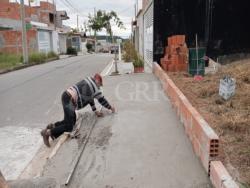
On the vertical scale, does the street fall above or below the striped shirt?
below

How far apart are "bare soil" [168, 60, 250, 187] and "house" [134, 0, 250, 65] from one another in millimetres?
6416

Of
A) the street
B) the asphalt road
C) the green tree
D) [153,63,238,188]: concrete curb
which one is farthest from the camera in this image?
the green tree

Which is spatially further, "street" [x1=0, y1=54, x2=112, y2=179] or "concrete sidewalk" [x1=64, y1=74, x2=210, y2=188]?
"street" [x1=0, y1=54, x2=112, y2=179]

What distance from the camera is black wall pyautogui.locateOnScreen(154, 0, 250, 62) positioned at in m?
14.7

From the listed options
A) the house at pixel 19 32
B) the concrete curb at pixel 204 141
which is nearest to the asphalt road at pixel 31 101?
the concrete curb at pixel 204 141

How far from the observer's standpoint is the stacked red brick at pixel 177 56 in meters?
13.1

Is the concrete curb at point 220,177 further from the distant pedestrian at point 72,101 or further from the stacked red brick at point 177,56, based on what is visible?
the stacked red brick at point 177,56

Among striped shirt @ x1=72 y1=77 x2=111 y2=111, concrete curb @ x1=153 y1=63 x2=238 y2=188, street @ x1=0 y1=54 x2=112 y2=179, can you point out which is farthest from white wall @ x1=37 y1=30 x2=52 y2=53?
concrete curb @ x1=153 y1=63 x2=238 y2=188

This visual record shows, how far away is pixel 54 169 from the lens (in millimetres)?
4922

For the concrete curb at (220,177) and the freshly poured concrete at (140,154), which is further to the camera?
the freshly poured concrete at (140,154)

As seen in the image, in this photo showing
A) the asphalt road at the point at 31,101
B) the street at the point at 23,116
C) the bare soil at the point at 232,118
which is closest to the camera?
the bare soil at the point at 232,118

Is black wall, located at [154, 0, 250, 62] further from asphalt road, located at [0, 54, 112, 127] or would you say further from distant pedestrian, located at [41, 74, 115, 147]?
distant pedestrian, located at [41, 74, 115, 147]

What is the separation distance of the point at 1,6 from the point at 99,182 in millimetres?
33079

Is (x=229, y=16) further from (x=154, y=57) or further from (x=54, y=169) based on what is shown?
(x=54, y=169)
